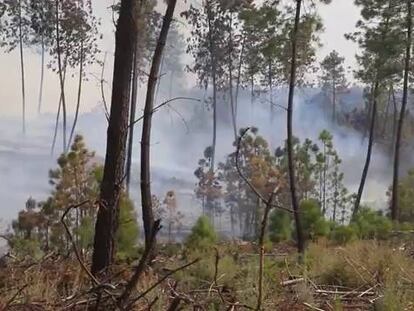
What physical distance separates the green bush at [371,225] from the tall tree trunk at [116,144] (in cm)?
494

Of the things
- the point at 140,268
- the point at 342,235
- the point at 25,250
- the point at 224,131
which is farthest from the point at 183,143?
the point at 140,268

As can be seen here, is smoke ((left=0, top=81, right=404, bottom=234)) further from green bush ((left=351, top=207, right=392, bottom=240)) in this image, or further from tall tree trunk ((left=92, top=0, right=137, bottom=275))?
tall tree trunk ((left=92, top=0, right=137, bottom=275))

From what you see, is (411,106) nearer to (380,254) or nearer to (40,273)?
(380,254)

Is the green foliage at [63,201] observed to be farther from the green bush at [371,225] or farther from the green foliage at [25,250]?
the green bush at [371,225]

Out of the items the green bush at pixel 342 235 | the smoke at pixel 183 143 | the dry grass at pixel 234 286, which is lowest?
the dry grass at pixel 234 286

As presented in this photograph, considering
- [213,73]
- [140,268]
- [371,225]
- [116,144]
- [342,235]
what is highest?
[213,73]

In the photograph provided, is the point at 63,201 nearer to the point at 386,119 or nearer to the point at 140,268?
the point at 386,119

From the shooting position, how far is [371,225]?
8.50 m

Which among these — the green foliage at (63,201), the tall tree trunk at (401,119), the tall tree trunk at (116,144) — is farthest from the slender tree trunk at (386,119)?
the tall tree trunk at (116,144)

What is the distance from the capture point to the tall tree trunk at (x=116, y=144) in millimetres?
3123

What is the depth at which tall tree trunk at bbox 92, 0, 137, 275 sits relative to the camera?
312 centimetres

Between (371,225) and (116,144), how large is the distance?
5.93m

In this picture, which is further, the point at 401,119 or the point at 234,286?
the point at 401,119

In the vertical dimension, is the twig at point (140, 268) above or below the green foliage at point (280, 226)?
below
